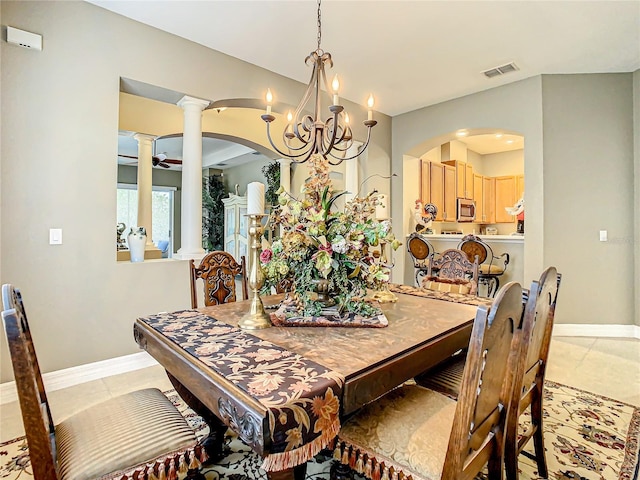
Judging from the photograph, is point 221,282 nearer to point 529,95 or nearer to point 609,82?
point 529,95

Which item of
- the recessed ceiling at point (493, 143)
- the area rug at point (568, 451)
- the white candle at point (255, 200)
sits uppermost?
the recessed ceiling at point (493, 143)

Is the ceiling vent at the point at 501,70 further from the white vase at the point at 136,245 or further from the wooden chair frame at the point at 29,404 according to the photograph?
the wooden chair frame at the point at 29,404

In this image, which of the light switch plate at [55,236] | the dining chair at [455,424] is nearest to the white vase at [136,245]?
the light switch plate at [55,236]

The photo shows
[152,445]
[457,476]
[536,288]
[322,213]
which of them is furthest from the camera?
[322,213]

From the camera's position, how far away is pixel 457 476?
98cm

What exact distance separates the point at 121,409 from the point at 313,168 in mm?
1283

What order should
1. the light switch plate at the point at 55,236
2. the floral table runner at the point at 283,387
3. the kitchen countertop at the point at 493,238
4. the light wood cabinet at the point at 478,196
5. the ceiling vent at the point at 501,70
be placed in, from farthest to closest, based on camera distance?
the light wood cabinet at the point at 478,196 → the kitchen countertop at the point at 493,238 → the ceiling vent at the point at 501,70 → the light switch plate at the point at 55,236 → the floral table runner at the point at 283,387

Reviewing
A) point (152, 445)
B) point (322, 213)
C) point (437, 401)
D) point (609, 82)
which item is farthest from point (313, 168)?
point (609, 82)

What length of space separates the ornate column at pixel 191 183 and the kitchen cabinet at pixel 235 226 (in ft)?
13.0

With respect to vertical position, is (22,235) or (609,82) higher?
(609,82)

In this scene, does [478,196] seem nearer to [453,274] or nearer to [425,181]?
[425,181]

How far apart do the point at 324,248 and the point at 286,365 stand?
1.93 feet

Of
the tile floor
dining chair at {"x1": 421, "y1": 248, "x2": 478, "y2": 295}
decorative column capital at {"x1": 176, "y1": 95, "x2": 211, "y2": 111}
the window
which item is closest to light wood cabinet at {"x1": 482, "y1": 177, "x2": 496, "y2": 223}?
the tile floor

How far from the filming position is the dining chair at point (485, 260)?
4.03 meters
